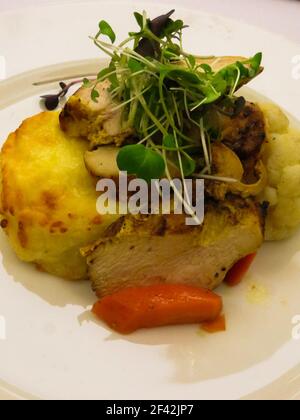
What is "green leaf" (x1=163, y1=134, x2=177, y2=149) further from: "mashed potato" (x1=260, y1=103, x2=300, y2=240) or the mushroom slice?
"mashed potato" (x1=260, y1=103, x2=300, y2=240)

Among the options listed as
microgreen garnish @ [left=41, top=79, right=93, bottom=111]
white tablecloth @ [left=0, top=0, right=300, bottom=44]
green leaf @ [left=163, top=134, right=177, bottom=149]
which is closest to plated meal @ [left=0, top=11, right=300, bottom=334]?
green leaf @ [left=163, top=134, right=177, bottom=149]

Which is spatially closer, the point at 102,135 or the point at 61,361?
the point at 61,361

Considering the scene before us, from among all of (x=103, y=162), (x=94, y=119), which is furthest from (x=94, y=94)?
(x=103, y=162)

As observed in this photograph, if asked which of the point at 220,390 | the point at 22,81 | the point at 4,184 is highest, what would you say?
the point at 22,81

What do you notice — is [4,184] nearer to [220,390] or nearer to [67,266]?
[67,266]

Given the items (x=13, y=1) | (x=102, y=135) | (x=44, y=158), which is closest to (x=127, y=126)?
(x=102, y=135)

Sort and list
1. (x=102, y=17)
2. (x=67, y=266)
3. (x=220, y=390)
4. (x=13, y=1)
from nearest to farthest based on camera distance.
Result: 1. (x=220, y=390)
2. (x=67, y=266)
3. (x=102, y=17)
4. (x=13, y=1)

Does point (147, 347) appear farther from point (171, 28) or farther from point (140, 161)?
point (171, 28)

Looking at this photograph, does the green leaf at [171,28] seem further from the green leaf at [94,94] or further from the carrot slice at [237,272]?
the carrot slice at [237,272]
